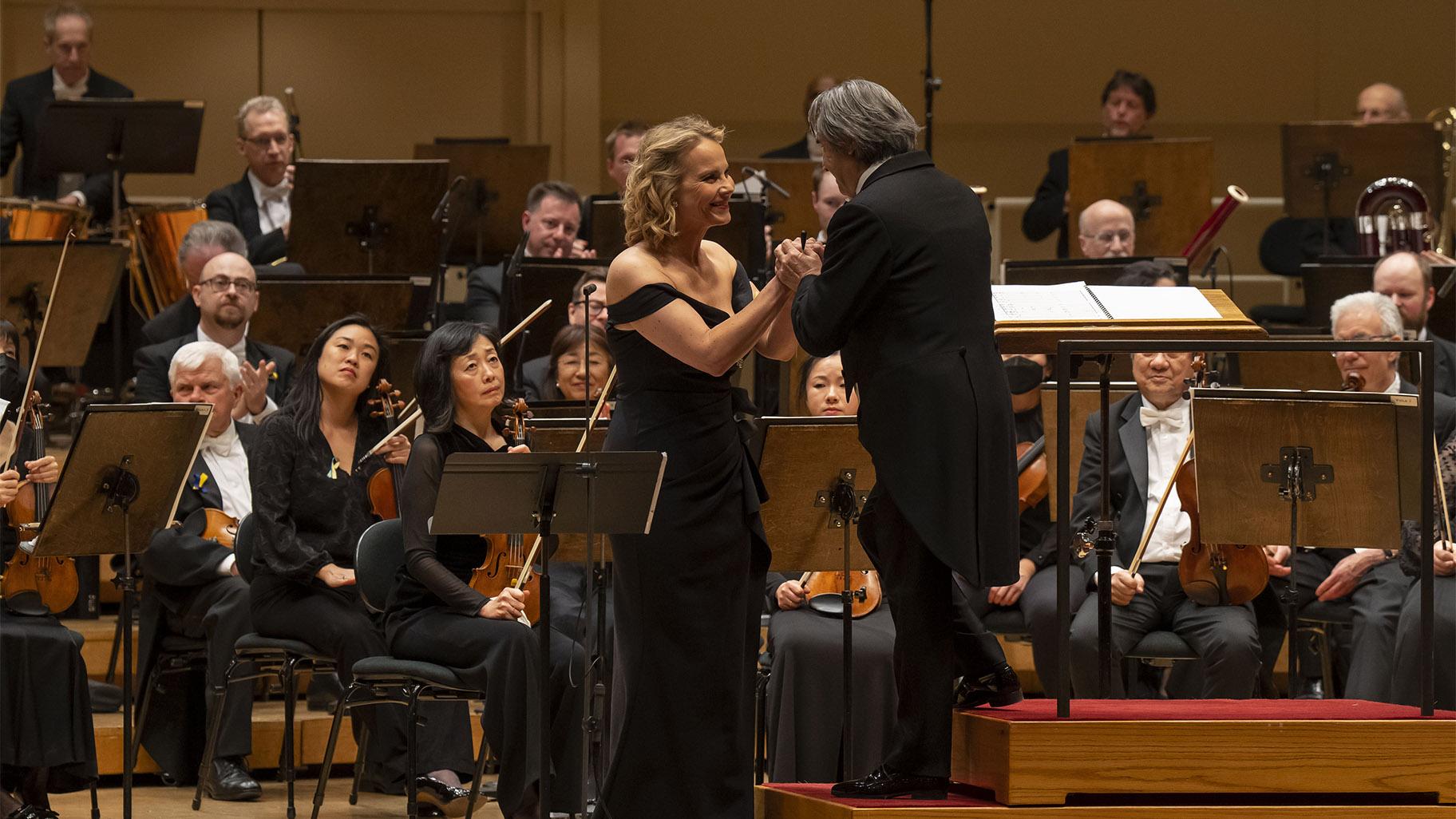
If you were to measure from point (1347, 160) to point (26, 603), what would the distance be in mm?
5182

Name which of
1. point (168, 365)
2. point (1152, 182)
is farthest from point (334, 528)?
point (1152, 182)

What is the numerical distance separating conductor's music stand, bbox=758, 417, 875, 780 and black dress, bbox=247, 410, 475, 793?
1.12 meters

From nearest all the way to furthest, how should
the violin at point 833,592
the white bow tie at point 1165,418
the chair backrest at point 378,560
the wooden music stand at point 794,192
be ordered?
1. the chair backrest at point 378,560
2. the violin at point 833,592
3. the white bow tie at point 1165,418
4. the wooden music stand at point 794,192

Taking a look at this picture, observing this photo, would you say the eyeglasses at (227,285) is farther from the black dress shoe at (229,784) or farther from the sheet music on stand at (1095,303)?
the sheet music on stand at (1095,303)

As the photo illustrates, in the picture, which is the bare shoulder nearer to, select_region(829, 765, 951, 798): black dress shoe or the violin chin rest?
select_region(829, 765, 951, 798): black dress shoe

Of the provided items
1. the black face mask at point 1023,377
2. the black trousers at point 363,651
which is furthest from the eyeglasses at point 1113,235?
the black trousers at point 363,651

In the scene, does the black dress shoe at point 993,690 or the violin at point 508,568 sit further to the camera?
the violin at point 508,568

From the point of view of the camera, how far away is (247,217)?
23.7ft

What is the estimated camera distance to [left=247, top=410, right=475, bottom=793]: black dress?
480 cm

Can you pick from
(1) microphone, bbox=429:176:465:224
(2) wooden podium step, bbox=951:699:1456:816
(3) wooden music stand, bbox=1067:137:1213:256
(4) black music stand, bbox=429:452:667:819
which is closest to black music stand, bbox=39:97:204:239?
(1) microphone, bbox=429:176:465:224

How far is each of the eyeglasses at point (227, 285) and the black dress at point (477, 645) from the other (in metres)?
1.67

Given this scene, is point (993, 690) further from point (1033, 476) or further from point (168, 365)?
point (168, 365)

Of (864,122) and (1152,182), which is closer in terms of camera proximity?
(864,122)

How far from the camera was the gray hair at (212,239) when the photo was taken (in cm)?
632
